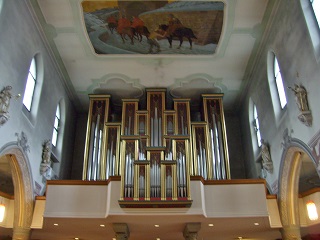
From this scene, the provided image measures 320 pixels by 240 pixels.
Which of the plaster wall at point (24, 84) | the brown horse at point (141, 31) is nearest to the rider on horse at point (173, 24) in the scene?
the brown horse at point (141, 31)

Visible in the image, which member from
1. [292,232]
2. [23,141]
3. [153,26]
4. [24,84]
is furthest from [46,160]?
[292,232]

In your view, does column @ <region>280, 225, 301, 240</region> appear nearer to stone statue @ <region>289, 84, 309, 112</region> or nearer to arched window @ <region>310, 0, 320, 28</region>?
stone statue @ <region>289, 84, 309, 112</region>

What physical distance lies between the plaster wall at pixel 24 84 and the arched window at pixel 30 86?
0.15m

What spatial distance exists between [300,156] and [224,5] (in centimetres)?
549

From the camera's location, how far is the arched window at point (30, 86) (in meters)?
12.0

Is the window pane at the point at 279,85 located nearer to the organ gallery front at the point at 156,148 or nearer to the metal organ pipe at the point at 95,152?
the organ gallery front at the point at 156,148

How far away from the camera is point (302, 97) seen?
9641 mm

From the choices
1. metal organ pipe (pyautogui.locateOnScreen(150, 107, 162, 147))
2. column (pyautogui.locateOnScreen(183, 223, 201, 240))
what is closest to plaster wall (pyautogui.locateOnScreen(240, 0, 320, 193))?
column (pyautogui.locateOnScreen(183, 223, 201, 240))

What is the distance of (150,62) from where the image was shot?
14703 millimetres

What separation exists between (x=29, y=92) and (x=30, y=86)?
225 mm

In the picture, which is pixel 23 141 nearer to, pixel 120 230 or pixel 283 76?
pixel 120 230

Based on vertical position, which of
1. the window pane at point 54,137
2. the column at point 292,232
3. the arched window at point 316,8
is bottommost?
the column at point 292,232

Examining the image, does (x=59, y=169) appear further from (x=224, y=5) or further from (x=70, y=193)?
(x=224, y=5)

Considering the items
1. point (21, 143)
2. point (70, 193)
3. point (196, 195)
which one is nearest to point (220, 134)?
point (196, 195)
